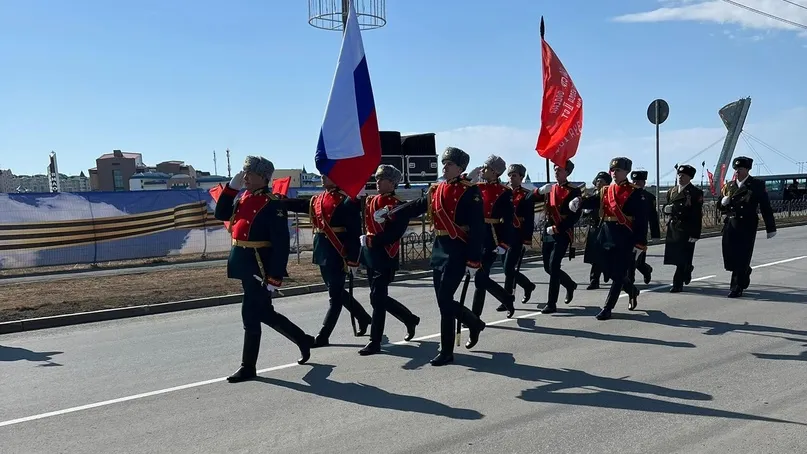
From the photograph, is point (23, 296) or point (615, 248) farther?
point (23, 296)

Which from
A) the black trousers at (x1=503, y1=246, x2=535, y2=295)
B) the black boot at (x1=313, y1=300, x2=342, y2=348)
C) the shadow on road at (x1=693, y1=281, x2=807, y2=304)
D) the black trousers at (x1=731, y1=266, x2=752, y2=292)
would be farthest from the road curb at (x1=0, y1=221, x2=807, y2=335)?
the black trousers at (x1=731, y1=266, x2=752, y2=292)

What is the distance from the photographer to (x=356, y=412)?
5227 millimetres

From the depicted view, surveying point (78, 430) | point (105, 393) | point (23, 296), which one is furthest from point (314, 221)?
point (23, 296)

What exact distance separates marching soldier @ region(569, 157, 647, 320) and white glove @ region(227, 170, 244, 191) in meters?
4.29

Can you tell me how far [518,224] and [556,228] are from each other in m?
0.51

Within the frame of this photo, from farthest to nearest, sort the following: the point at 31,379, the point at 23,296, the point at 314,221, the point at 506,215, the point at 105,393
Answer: the point at 23,296 < the point at 506,215 < the point at 314,221 < the point at 31,379 < the point at 105,393

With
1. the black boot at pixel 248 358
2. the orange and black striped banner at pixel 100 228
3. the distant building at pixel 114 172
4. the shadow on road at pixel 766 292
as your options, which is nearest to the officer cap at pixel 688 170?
the shadow on road at pixel 766 292

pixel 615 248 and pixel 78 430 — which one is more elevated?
pixel 615 248

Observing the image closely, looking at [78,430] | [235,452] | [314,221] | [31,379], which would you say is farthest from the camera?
[314,221]

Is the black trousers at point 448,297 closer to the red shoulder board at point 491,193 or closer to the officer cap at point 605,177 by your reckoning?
the red shoulder board at point 491,193

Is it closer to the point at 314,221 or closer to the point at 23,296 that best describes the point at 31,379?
the point at 314,221

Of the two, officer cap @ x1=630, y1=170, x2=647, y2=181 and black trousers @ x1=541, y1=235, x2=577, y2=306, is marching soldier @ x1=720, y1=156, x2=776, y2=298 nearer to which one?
officer cap @ x1=630, y1=170, x2=647, y2=181

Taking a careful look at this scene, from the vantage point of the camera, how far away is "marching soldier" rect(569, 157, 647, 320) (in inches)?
341

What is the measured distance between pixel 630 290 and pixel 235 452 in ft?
19.7
